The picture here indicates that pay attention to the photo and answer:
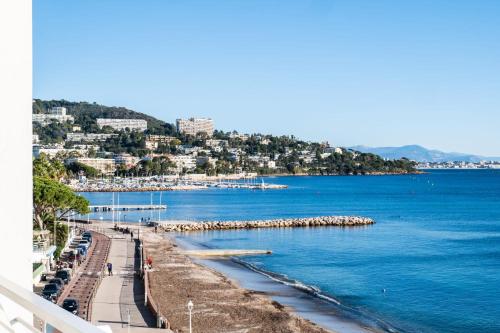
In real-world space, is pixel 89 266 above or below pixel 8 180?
below

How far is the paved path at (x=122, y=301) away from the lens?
18453mm

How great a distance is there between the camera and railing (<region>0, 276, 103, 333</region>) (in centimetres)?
146

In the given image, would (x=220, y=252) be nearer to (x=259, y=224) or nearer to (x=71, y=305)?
(x=259, y=224)

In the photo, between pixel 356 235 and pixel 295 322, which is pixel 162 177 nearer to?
pixel 356 235

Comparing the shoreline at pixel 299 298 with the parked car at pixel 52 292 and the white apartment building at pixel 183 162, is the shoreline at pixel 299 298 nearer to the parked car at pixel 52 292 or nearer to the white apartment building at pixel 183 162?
the parked car at pixel 52 292

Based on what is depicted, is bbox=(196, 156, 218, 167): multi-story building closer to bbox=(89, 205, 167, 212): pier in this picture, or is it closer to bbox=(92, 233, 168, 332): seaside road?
bbox=(89, 205, 167, 212): pier

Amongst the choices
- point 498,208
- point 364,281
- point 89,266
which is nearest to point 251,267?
point 364,281

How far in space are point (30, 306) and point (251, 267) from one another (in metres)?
33.8

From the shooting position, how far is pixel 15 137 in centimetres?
212

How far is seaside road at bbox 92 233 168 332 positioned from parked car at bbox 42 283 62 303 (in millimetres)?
1162

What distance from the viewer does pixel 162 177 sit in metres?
156

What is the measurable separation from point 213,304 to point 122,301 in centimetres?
345

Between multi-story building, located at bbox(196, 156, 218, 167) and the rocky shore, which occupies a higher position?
multi-story building, located at bbox(196, 156, 218, 167)

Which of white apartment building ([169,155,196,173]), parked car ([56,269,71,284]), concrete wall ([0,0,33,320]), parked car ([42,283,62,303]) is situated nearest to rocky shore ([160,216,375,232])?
parked car ([56,269,71,284])
